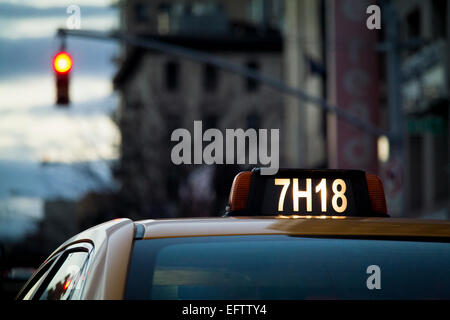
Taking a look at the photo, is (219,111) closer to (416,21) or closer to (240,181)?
(416,21)

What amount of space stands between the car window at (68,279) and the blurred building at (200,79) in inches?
1518

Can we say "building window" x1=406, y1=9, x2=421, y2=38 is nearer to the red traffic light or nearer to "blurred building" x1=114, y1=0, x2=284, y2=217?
"blurred building" x1=114, y1=0, x2=284, y2=217

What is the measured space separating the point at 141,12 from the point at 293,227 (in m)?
91.8

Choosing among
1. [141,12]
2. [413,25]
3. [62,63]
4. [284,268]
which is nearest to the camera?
[284,268]

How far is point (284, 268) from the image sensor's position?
3650mm

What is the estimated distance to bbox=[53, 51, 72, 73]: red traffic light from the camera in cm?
2020

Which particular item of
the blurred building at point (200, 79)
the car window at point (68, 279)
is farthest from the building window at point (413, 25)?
the car window at point (68, 279)

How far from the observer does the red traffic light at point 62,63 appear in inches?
795

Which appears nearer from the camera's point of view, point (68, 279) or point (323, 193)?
point (68, 279)

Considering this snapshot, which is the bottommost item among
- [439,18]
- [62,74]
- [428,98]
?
[428,98]

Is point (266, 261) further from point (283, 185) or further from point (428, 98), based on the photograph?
point (428, 98)

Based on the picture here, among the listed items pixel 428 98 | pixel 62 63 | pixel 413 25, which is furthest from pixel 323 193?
pixel 413 25

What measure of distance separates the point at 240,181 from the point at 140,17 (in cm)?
9048

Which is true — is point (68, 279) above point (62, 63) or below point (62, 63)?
below
